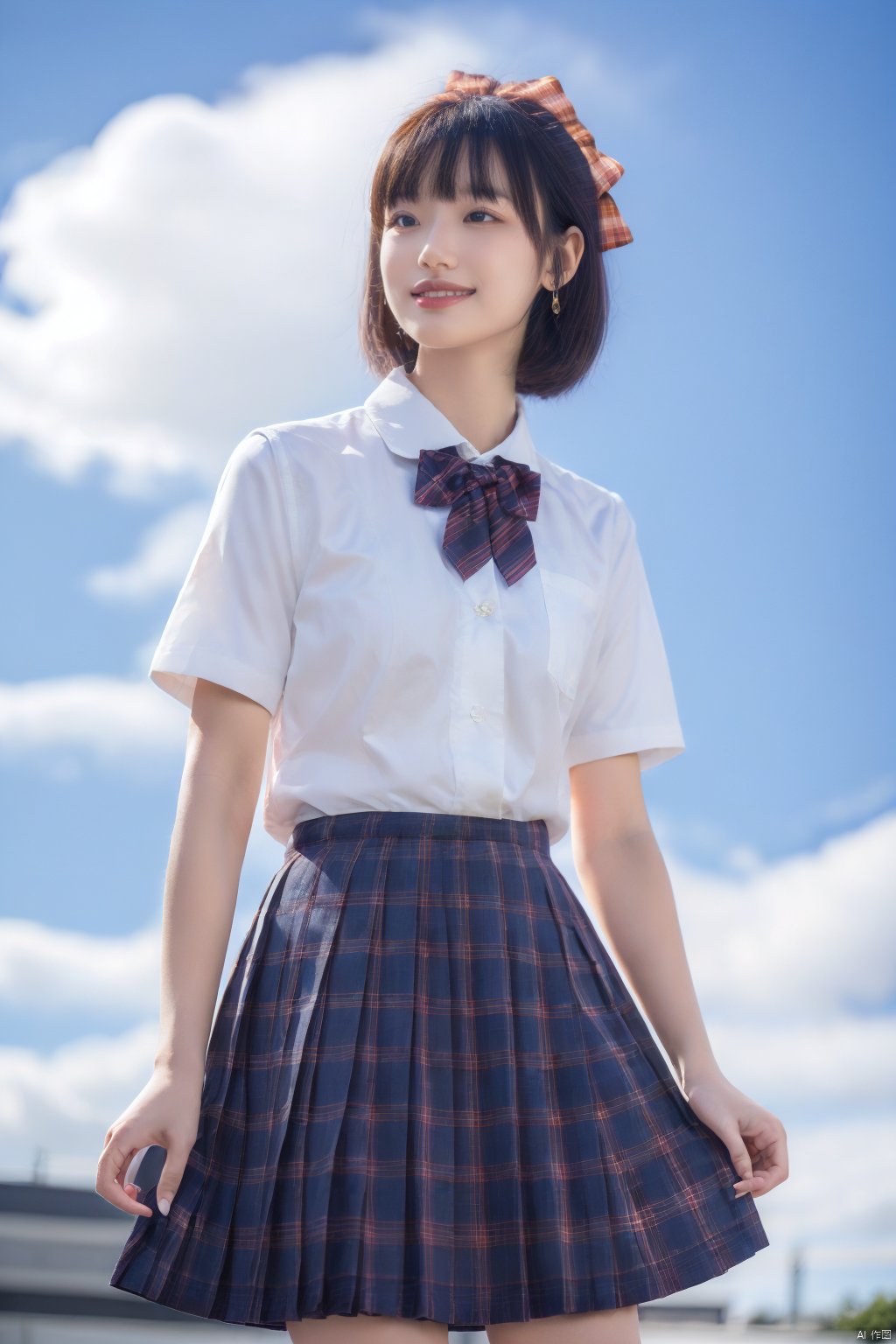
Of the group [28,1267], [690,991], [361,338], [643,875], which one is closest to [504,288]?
[361,338]

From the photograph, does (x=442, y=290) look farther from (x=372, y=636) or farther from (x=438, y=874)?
(x=438, y=874)

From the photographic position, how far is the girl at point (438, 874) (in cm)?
99

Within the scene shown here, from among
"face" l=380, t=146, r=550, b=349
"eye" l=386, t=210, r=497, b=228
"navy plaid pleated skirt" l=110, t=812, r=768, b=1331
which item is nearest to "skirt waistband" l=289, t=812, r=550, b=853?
"navy plaid pleated skirt" l=110, t=812, r=768, b=1331

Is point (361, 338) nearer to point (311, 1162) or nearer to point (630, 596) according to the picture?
point (630, 596)

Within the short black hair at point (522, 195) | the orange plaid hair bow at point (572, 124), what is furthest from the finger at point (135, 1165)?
the orange plaid hair bow at point (572, 124)

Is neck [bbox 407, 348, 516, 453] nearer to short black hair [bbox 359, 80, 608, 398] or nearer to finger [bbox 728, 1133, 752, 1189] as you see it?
short black hair [bbox 359, 80, 608, 398]

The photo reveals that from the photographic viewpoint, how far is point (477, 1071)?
105 cm

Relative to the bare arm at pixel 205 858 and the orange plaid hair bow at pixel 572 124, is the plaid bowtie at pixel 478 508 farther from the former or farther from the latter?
the orange plaid hair bow at pixel 572 124

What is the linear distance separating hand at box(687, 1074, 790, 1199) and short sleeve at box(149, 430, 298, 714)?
19.7 inches

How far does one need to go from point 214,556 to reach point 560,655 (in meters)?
0.33

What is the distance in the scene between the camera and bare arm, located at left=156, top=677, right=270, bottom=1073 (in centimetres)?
106

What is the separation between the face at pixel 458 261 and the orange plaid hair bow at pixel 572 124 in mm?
149

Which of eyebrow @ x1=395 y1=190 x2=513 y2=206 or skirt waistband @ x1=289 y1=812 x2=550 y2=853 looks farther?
eyebrow @ x1=395 y1=190 x2=513 y2=206

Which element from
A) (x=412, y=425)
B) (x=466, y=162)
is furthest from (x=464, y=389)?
(x=466, y=162)
